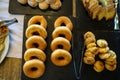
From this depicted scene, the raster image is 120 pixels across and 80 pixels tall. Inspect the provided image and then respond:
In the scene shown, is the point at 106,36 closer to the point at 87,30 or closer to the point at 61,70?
the point at 87,30

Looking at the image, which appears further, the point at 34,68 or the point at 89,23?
A: the point at 89,23

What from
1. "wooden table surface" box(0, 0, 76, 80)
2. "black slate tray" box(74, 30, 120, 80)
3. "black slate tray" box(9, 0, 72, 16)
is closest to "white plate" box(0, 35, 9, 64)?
"wooden table surface" box(0, 0, 76, 80)

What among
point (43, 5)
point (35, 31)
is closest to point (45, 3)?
point (43, 5)

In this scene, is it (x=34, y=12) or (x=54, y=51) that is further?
(x=34, y=12)

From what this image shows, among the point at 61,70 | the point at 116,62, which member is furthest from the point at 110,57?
the point at 61,70

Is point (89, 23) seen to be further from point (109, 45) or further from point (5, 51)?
point (5, 51)

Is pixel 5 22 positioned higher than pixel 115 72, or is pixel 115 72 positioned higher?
pixel 5 22
